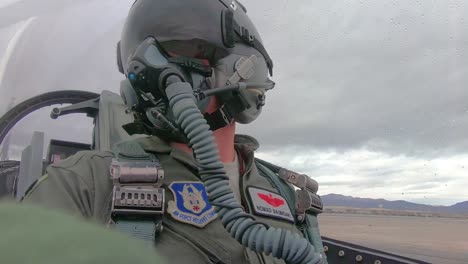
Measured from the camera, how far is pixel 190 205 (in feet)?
4.47

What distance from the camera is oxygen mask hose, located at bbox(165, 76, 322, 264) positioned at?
113 cm

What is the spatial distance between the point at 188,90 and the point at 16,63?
1292 millimetres

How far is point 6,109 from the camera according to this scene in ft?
7.04

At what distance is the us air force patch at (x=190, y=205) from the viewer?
4.37 ft

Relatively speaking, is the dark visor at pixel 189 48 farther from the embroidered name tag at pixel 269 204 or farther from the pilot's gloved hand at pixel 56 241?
the pilot's gloved hand at pixel 56 241

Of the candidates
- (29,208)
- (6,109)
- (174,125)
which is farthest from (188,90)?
(6,109)

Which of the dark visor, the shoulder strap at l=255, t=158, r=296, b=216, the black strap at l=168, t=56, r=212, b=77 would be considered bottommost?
the shoulder strap at l=255, t=158, r=296, b=216

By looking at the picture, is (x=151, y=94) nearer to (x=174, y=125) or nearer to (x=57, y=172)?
(x=174, y=125)

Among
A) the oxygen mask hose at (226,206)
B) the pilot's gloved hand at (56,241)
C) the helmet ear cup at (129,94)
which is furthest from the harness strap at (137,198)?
the pilot's gloved hand at (56,241)

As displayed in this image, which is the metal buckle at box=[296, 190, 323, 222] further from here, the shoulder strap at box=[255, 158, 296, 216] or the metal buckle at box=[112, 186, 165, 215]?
the metal buckle at box=[112, 186, 165, 215]

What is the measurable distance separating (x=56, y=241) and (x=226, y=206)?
87 cm

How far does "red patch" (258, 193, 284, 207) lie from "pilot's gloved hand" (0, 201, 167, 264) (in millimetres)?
1217

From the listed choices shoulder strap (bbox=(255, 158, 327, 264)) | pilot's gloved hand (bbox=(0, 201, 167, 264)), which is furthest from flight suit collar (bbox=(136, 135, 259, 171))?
pilot's gloved hand (bbox=(0, 201, 167, 264))

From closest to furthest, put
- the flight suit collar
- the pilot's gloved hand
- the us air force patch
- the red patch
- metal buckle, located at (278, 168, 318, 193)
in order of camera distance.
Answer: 1. the pilot's gloved hand
2. the us air force patch
3. the flight suit collar
4. the red patch
5. metal buckle, located at (278, 168, 318, 193)
